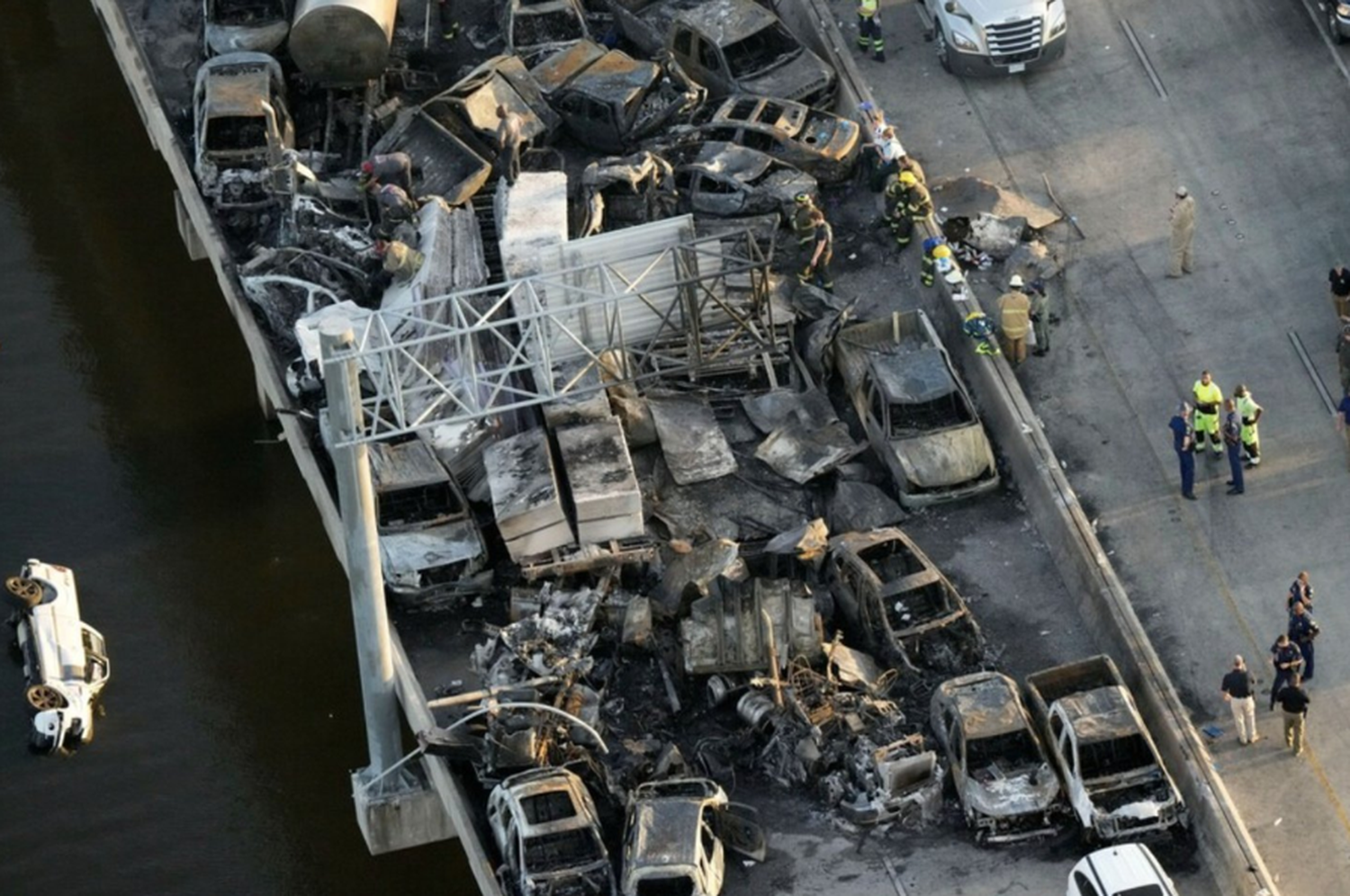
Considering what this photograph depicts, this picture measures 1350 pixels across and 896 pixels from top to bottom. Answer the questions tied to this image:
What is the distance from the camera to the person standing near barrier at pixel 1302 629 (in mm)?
48344

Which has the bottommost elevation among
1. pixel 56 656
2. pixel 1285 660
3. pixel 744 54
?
pixel 56 656

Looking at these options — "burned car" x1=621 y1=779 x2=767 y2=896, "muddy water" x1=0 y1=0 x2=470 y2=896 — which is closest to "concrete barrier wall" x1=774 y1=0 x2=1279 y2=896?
"burned car" x1=621 y1=779 x2=767 y2=896

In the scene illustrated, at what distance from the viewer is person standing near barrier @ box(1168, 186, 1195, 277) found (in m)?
54.9

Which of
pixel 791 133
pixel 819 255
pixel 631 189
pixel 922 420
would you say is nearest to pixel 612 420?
pixel 922 420

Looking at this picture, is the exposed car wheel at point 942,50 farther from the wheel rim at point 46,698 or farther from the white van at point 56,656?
the wheel rim at point 46,698

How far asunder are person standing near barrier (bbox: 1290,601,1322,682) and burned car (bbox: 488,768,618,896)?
31.4ft

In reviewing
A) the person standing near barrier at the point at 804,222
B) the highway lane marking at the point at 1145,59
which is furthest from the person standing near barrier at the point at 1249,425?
the highway lane marking at the point at 1145,59

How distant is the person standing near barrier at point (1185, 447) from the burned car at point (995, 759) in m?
5.30

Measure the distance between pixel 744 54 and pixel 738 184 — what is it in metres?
3.88

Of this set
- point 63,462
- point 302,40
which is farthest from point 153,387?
point 302,40

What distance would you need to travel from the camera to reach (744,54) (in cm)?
5997

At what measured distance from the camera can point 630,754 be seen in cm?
4838

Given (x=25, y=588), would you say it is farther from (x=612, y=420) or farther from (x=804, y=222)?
(x=804, y=222)

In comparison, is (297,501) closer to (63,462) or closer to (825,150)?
(63,462)
